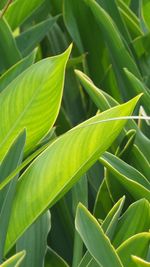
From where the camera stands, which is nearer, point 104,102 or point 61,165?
point 61,165

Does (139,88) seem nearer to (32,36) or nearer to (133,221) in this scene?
(133,221)

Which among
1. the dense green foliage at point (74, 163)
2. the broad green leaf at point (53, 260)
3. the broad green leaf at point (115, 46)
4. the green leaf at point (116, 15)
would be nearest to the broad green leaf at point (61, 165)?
the dense green foliage at point (74, 163)

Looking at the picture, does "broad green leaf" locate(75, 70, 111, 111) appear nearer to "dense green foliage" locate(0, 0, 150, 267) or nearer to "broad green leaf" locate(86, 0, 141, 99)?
"dense green foliage" locate(0, 0, 150, 267)

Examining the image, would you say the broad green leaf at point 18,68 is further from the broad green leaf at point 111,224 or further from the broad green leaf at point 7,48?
the broad green leaf at point 111,224

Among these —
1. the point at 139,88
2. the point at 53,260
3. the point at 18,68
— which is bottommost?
the point at 53,260

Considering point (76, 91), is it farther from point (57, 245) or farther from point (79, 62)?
point (57, 245)

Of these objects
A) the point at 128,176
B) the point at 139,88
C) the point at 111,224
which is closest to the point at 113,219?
the point at 111,224
